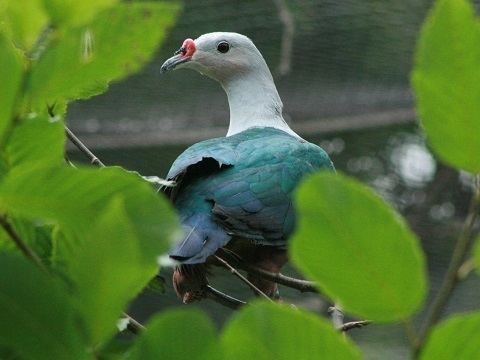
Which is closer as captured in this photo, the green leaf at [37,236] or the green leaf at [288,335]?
the green leaf at [288,335]

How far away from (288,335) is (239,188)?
1248 mm

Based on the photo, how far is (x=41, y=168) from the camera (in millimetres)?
350

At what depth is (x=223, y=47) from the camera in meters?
2.15

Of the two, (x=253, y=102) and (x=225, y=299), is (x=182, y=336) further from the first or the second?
(x=253, y=102)

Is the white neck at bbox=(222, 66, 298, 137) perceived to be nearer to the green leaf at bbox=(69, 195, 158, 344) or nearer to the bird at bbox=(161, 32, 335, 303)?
the bird at bbox=(161, 32, 335, 303)


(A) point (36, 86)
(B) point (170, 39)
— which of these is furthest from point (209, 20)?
(A) point (36, 86)

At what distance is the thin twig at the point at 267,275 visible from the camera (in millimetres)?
1163

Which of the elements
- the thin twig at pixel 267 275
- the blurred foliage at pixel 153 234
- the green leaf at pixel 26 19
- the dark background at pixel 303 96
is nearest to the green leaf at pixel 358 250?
the blurred foliage at pixel 153 234

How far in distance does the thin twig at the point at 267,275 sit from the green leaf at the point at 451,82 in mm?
784

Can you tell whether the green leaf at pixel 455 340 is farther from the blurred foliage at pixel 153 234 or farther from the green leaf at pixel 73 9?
the green leaf at pixel 73 9

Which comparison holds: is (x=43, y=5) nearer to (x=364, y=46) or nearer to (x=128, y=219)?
(x=128, y=219)

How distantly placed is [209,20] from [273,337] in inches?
99.3

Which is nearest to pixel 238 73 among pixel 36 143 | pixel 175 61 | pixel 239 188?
pixel 175 61

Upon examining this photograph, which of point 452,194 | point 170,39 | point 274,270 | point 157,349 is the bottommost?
point 452,194
